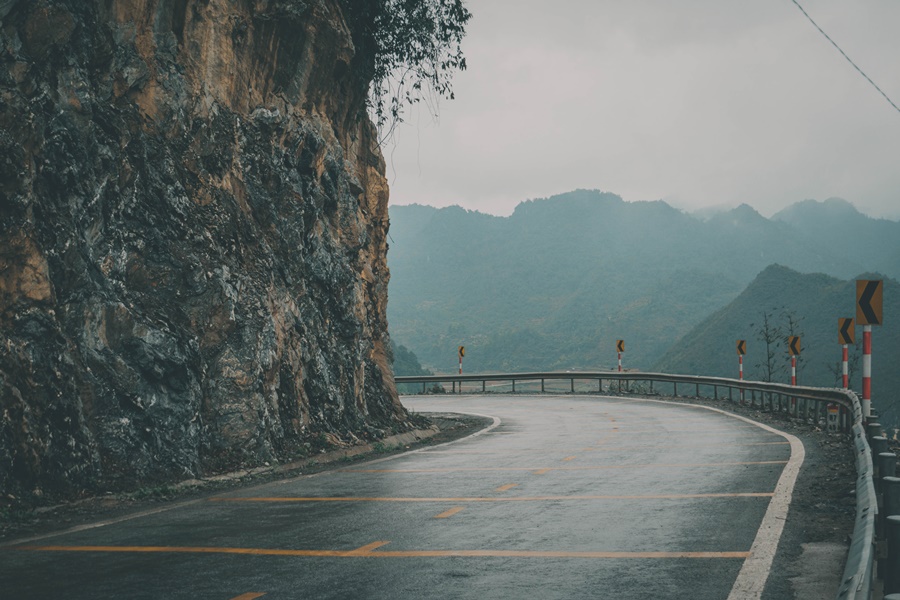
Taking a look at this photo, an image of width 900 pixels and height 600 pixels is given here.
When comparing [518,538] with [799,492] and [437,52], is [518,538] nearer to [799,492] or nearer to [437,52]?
[799,492]

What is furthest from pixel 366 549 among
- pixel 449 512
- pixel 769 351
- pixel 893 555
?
pixel 769 351

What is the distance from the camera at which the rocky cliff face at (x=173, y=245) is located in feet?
36.6

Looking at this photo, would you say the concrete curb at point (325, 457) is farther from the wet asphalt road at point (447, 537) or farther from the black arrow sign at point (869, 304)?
the black arrow sign at point (869, 304)

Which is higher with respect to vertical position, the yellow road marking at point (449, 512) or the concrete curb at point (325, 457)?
the concrete curb at point (325, 457)

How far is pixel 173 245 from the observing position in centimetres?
1428

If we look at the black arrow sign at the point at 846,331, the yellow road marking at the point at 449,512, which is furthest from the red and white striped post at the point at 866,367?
the yellow road marking at the point at 449,512

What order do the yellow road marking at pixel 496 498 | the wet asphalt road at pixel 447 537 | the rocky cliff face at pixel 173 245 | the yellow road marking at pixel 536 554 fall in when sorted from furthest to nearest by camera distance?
1. the rocky cliff face at pixel 173 245
2. the yellow road marking at pixel 496 498
3. the yellow road marking at pixel 536 554
4. the wet asphalt road at pixel 447 537

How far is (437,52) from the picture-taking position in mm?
23562

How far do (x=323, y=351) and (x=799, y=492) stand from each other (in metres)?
10.4

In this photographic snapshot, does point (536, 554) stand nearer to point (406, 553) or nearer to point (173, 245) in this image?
point (406, 553)

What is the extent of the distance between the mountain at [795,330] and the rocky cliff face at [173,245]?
450ft

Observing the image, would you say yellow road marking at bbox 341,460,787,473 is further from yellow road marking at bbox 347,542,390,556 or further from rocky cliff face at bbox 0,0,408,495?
yellow road marking at bbox 347,542,390,556

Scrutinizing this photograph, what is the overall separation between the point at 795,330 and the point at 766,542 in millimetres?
159924

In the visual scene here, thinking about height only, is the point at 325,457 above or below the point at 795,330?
below
